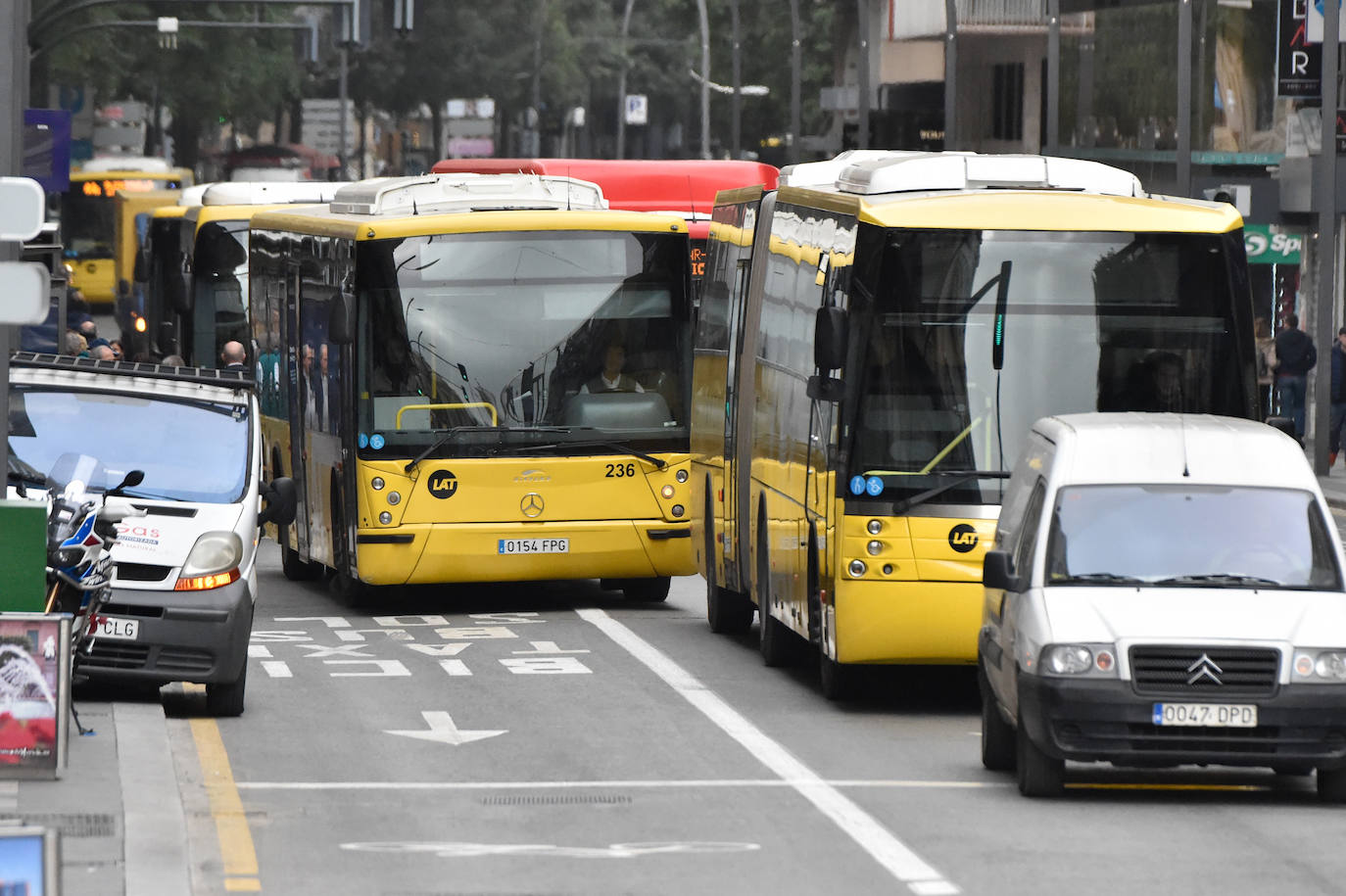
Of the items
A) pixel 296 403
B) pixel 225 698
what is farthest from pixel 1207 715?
pixel 296 403

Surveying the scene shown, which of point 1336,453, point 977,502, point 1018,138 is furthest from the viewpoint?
point 1018,138

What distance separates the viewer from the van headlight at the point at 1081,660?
1144 cm

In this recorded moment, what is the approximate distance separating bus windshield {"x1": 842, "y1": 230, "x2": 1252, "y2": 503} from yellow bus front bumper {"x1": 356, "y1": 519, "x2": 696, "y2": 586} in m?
5.36

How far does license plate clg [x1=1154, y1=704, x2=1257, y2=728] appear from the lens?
11398 millimetres

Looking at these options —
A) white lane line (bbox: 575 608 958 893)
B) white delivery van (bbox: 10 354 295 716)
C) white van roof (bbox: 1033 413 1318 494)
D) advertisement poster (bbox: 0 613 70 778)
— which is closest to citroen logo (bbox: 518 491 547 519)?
white lane line (bbox: 575 608 958 893)

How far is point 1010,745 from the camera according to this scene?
12734 millimetres

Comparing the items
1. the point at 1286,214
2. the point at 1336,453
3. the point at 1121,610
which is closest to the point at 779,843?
the point at 1121,610

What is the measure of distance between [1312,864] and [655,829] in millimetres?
2550

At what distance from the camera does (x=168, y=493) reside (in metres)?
15.0

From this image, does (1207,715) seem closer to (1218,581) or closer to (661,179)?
(1218,581)

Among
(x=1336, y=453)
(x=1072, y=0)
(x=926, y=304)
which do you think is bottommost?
(x=1336, y=453)

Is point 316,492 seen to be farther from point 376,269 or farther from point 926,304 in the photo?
point 926,304

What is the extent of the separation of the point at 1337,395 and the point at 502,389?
17.0 m

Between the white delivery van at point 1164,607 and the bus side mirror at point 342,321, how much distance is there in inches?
302
